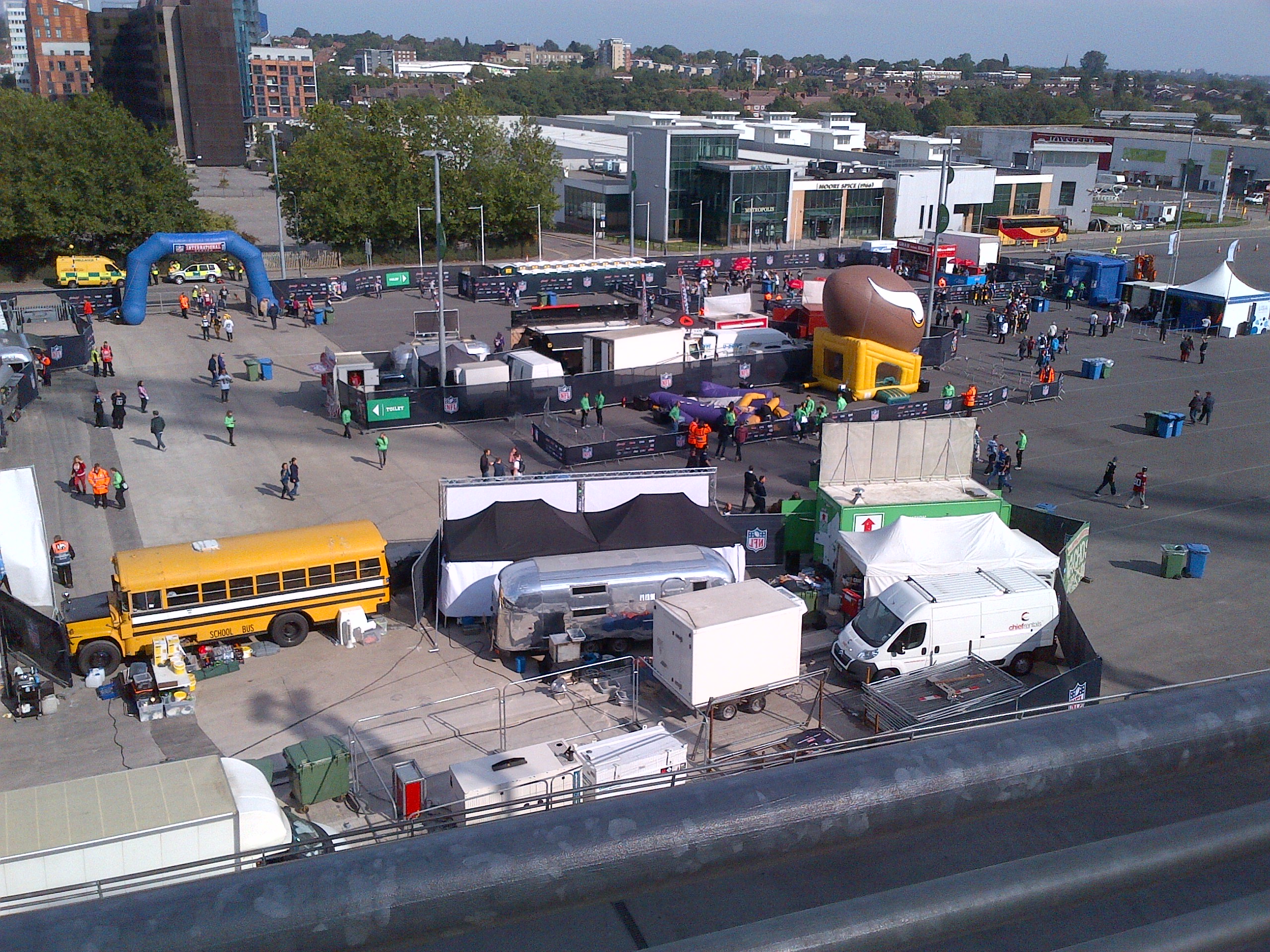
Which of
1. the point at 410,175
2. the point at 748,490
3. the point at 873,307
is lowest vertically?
the point at 748,490

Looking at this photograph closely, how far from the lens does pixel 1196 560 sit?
20.6 meters

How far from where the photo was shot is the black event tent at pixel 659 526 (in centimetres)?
1886

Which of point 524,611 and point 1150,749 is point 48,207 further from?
point 1150,749

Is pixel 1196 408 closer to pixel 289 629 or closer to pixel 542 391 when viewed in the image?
pixel 542 391

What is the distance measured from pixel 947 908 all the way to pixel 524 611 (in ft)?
50.0

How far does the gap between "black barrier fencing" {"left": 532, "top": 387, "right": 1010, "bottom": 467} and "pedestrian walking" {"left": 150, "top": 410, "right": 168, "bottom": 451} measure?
9.41 m

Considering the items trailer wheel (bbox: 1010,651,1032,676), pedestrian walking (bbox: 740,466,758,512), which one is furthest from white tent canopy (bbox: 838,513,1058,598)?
pedestrian walking (bbox: 740,466,758,512)

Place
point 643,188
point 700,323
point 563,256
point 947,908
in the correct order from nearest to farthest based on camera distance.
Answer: point 947,908 < point 700,323 < point 563,256 < point 643,188

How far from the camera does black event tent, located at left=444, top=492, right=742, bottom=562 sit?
1839 centimetres

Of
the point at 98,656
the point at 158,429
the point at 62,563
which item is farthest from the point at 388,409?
the point at 98,656

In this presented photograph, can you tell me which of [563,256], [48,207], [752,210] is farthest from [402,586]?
[752,210]

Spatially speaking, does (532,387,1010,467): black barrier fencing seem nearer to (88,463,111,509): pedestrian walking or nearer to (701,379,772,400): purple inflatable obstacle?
(701,379,772,400): purple inflatable obstacle

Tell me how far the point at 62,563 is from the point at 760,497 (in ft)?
44.8

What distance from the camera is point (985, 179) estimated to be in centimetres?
7106
